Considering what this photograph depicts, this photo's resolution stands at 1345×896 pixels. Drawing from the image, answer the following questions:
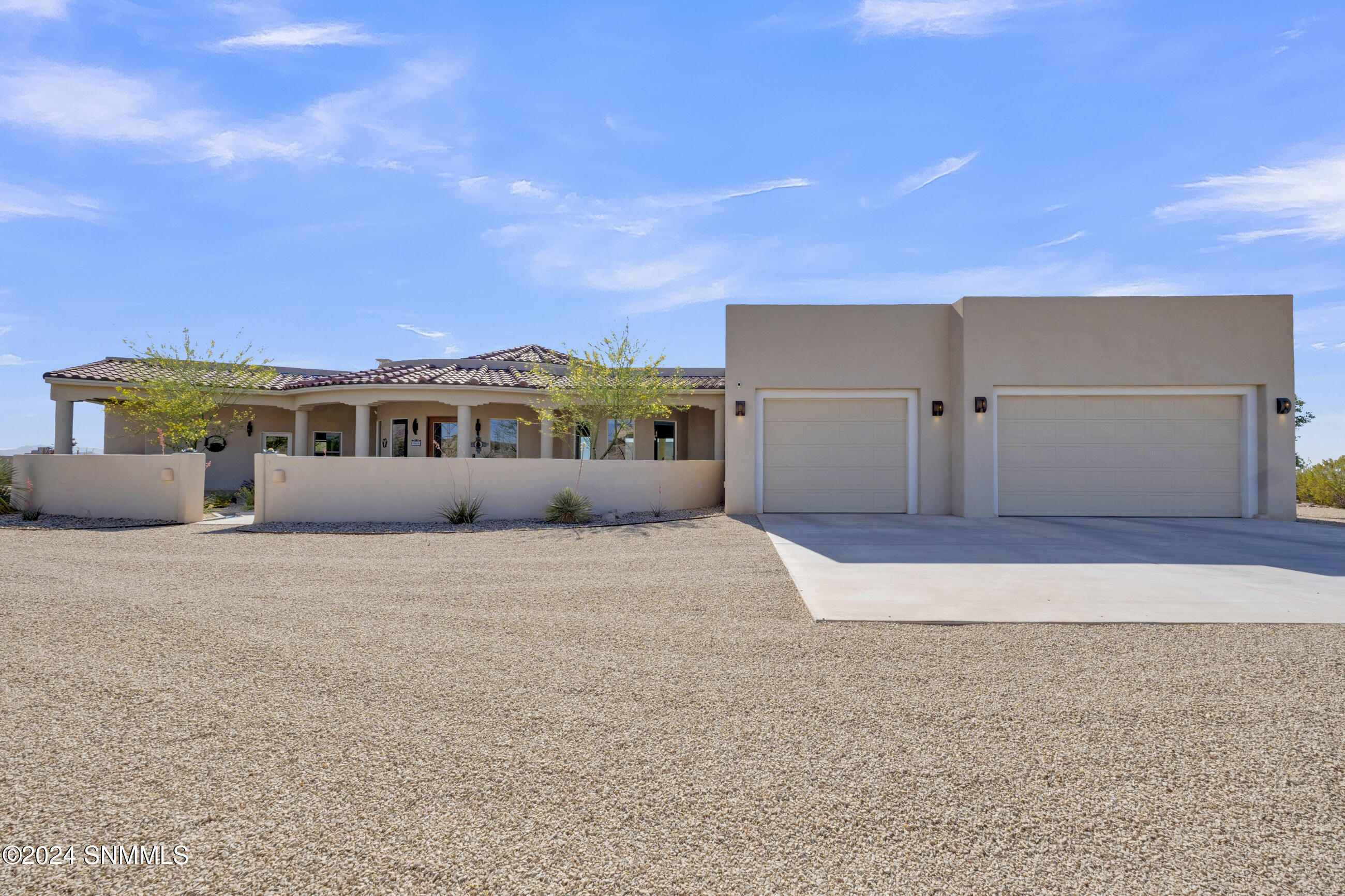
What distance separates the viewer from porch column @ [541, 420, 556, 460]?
57.0ft

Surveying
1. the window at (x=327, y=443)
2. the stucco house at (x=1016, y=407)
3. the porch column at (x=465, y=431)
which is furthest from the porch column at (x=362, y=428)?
the stucco house at (x=1016, y=407)

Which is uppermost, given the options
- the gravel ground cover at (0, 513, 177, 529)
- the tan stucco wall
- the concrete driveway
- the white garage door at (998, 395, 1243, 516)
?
the tan stucco wall

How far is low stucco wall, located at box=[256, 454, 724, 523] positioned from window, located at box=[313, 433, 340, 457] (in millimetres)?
8597

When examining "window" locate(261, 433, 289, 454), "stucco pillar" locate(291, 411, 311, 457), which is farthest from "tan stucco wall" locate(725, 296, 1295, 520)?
"window" locate(261, 433, 289, 454)

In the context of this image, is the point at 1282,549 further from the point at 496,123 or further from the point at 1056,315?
the point at 496,123

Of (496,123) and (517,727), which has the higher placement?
(496,123)

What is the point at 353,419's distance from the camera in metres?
20.9

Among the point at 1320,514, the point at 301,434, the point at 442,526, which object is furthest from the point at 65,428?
the point at 1320,514

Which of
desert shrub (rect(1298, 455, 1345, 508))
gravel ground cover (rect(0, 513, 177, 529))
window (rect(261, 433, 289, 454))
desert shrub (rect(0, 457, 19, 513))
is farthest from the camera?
window (rect(261, 433, 289, 454))

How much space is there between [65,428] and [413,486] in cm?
1238

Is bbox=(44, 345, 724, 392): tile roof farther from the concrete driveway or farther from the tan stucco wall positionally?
the concrete driveway

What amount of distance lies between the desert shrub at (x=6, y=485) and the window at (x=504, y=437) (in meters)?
9.97

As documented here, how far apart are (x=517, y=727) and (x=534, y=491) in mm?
9861

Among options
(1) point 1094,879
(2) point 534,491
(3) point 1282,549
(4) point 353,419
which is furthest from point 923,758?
(4) point 353,419
